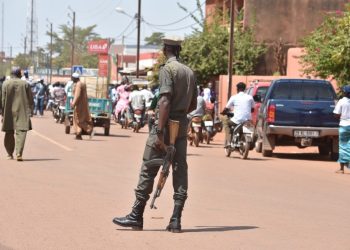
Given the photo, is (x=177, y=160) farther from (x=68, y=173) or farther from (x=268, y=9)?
(x=268, y=9)

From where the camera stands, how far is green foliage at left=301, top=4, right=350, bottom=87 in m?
25.7

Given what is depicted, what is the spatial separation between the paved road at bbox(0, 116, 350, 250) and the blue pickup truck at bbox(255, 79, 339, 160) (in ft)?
2.96

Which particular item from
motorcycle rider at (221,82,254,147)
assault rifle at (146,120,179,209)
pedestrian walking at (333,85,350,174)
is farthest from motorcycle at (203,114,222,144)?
assault rifle at (146,120,179,209)

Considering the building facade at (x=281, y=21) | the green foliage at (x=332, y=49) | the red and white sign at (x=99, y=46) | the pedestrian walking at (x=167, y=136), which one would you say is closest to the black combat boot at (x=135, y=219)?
the pedestrian walking at (x=167, y=136)

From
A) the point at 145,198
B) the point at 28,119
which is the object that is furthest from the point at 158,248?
the point at 28,119

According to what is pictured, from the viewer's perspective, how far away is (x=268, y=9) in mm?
45156

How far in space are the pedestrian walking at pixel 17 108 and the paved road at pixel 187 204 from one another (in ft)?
1.90

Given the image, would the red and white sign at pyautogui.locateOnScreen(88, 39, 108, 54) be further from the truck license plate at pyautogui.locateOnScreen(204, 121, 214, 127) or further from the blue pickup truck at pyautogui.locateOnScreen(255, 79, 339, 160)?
the blue pickup truck at pyautogui.locateOnScreen(255, 79, 339, 160)

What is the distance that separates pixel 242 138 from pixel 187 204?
33.3 feet

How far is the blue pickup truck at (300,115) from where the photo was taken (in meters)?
22.3

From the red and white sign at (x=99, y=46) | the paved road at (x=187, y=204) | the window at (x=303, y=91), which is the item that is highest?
the red and white sign at (x=99, y=46)

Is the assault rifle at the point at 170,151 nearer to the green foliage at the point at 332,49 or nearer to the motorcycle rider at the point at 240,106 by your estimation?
the motorcycle rider at the point at 240,106

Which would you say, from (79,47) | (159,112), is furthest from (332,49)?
(79,47)

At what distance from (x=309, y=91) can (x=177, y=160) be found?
45.6 feet
